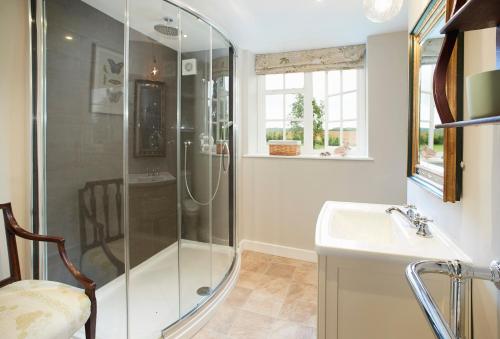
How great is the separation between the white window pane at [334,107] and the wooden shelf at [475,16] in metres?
2.27

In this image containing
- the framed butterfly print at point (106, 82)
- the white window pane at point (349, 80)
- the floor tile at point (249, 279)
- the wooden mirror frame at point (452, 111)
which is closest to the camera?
the wooden mirror frame at point (452, 111)

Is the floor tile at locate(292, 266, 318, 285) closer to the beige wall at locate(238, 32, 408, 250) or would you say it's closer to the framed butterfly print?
the beige wall at locate(238, 32, 408, 250)

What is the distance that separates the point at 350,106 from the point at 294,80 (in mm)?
692

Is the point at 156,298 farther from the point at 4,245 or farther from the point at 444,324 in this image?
the point at 444,324

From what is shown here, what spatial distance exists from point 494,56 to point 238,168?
2.35 meters

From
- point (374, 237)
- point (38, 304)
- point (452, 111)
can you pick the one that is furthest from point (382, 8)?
point (38, 304)

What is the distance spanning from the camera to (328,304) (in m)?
1.02

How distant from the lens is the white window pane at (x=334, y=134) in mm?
2924

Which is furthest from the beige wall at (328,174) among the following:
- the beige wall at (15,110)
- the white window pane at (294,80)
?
the beige wall at (15,110)

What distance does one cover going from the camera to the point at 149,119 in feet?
7.72

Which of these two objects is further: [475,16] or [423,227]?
[423,227]

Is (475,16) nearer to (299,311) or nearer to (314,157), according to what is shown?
(299,311)

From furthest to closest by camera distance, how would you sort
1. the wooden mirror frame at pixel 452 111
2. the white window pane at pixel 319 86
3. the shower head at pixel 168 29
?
the white window pane at pixel 319 86 → the shower head at pixel 168 29 → the wooden mirror frame at pixel 452 111

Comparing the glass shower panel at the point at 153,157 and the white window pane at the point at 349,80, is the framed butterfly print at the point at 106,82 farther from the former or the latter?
the white window pane at the point at 349,80
